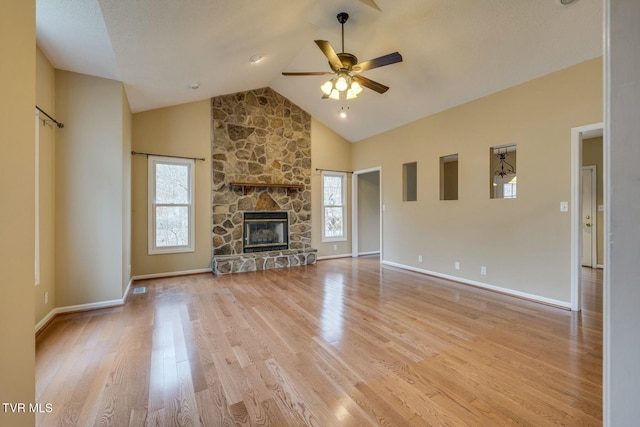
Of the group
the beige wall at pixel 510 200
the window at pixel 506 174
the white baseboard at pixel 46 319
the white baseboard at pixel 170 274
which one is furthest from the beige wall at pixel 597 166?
the white baseboard at pixel 46 319

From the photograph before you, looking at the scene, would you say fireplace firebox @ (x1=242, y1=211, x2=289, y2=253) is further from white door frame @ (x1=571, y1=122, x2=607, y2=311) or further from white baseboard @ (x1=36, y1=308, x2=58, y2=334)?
white door frame @ (x1=571, y1=122, x2=607, y2=311)

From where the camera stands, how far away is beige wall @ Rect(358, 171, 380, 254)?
7.26 meters

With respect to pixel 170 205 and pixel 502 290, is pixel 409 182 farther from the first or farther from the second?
pixel 170 205

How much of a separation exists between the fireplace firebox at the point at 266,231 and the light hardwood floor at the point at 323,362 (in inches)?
83.7

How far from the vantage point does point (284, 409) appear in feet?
5.56

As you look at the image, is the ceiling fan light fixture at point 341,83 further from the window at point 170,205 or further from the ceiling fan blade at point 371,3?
the window at point 170,205

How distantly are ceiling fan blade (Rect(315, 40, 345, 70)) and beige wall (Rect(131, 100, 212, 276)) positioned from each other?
322 cm

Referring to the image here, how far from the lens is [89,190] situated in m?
3.27

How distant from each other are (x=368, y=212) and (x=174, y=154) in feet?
15.5

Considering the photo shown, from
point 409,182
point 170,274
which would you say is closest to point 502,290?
point 409,182

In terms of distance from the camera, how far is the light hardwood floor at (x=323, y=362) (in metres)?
1.67

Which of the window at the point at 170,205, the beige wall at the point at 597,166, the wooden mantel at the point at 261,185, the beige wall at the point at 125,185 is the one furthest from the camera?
the wooden mantel at the point at 261,185

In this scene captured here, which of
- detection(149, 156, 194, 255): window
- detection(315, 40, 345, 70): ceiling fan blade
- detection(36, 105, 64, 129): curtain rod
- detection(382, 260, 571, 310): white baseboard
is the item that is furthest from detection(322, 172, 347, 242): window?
detection(36, 105, 64, 129): curtain rod

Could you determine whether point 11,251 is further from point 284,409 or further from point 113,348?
point 113,348
